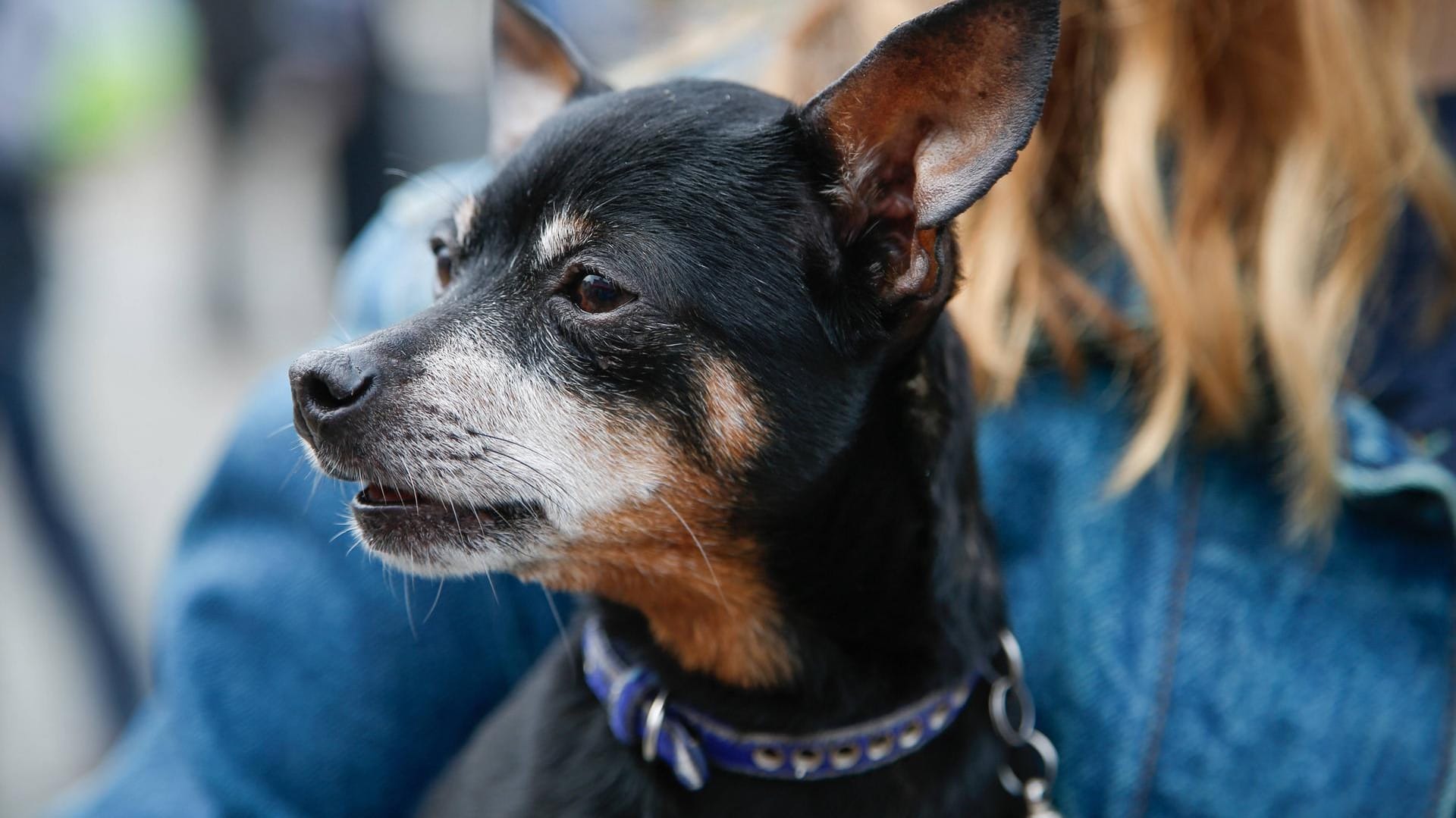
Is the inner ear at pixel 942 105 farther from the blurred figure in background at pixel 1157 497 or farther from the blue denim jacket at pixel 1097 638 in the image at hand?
the blue denim jacket at pixel 1097 638

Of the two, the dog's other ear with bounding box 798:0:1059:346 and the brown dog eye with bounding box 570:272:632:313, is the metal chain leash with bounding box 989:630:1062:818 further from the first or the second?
the brown dog eye with bounding box 570:272:632:313

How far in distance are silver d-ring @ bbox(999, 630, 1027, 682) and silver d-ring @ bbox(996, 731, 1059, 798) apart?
10 cm

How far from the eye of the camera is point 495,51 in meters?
2.05

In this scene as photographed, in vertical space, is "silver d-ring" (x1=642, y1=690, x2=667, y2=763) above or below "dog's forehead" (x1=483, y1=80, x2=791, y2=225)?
below

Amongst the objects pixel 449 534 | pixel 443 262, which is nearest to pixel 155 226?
pixel 443 262

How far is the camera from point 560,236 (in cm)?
161

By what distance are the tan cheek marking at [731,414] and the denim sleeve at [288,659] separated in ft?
1.61

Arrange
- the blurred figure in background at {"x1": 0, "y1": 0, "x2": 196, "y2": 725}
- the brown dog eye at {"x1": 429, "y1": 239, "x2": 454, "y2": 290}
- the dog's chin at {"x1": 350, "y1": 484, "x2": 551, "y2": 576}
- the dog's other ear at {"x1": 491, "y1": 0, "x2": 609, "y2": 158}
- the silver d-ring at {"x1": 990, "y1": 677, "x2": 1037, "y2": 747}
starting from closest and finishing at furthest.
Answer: the dog's chin at {"x1": 350, "y1": 484, "x2": 551, "y2": 576} < the silver d-ring at {"x1": 990, "y1": 677, "x2": 1037, "y2": 747} < the brown dog eye at {"x1": 429, "y1": 239, "x2": 454, "y2": 290} < the dog's other ear at {"x1": 491, "y1": 0, "x2": 609, "y2": 158} < the blurred figure in background at {"x1": 0, "y1": 0, "x2": 196, "y2": 725}

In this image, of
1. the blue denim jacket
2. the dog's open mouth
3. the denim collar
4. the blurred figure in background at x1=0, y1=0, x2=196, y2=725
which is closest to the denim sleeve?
the blue denim jacket

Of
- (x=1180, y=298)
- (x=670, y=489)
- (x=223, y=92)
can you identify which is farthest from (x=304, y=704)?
(x=223, y=92)

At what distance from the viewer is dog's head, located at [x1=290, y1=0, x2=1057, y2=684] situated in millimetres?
1543

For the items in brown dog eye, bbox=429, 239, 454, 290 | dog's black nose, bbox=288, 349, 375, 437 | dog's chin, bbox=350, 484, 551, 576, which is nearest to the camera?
dog's black nose, bbox=288, 349, 375, 437

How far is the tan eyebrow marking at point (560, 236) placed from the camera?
159 cm

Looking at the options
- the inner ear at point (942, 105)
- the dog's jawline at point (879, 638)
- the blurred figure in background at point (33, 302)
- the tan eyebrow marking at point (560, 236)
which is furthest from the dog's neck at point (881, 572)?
the blurred figure in background at point (33, 302)
